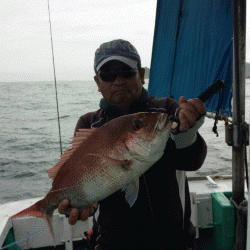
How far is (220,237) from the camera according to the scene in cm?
260

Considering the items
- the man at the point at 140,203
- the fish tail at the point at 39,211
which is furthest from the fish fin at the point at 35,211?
the man at the point at 140,203

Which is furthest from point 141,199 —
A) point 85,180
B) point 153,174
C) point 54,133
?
point 54,133

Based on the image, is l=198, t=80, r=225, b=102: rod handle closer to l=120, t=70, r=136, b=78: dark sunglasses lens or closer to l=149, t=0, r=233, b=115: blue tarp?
l=120, t=70, r=136, b=78: dark sunglasses lens

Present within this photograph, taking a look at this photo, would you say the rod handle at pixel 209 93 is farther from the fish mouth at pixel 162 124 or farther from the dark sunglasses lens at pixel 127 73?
the dark sunglasses lens at pixel 127 73

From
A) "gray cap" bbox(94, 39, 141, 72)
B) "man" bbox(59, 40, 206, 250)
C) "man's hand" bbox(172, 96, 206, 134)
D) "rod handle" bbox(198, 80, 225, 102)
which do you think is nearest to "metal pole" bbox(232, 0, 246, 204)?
"man" bbox(59, 40, 206, 250)

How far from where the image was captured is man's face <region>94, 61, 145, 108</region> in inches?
68.9

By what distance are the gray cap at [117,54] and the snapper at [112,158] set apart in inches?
23.1

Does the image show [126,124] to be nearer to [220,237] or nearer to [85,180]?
[85,180]

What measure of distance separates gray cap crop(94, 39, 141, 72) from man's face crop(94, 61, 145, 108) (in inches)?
1.3

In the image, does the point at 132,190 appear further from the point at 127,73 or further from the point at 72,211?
the point at 127,73

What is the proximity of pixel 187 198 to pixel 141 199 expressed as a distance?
1.21ft

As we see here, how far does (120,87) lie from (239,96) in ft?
3.43

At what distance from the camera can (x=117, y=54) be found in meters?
1.72

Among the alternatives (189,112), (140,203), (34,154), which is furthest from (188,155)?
(34,154)
